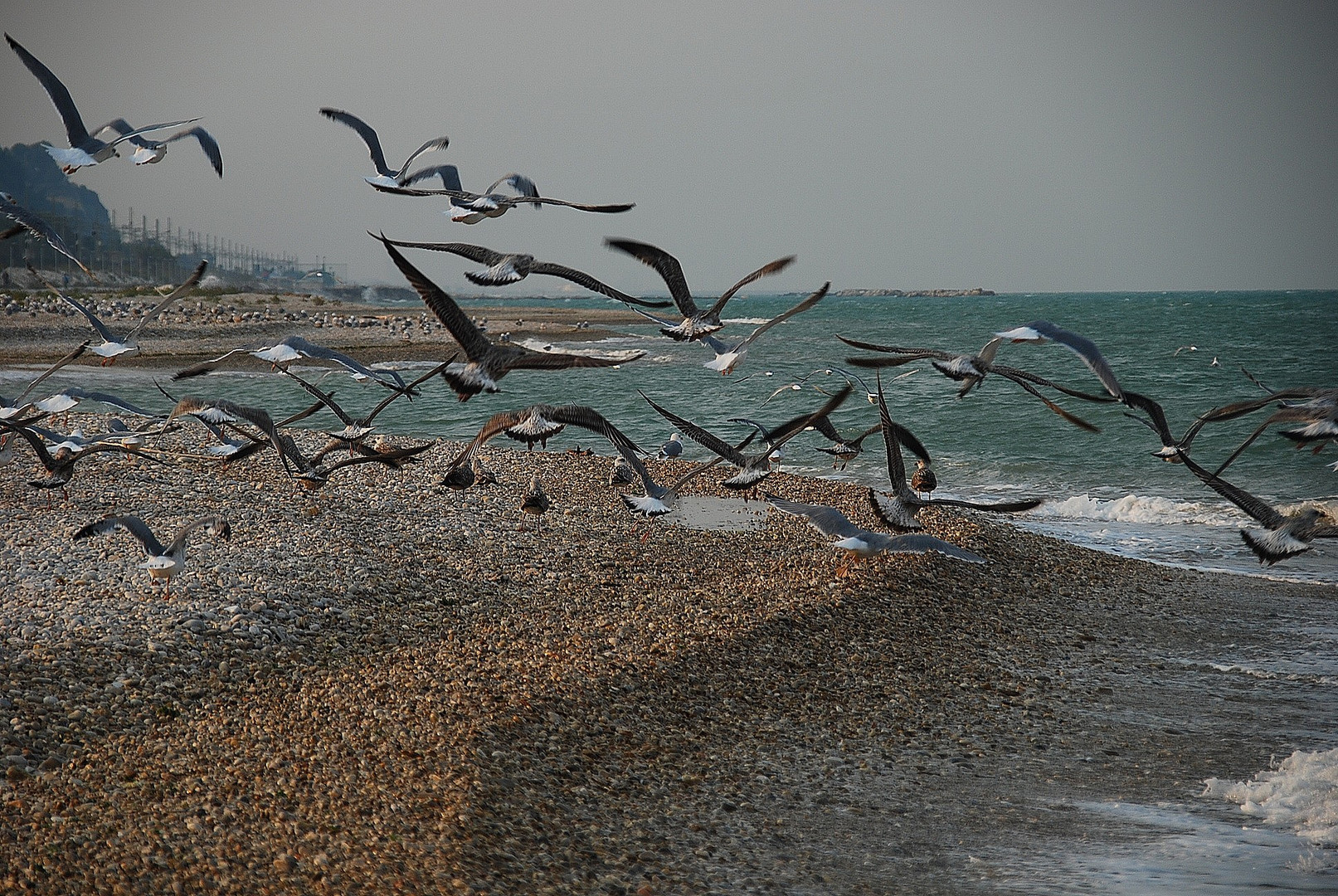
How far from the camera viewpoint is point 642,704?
702cm

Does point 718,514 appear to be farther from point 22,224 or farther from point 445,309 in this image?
point 22,224

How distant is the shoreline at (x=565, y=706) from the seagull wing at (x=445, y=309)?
7.69 ft

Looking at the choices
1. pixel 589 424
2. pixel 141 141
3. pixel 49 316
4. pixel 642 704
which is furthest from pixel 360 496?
pixel 49 316

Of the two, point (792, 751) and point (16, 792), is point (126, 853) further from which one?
point (792, 751)

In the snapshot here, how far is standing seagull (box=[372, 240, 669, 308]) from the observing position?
6821 mm

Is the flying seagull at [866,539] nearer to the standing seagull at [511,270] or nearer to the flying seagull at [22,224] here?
the standing seagull at [511,270]

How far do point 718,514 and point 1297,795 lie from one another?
26.6 ft

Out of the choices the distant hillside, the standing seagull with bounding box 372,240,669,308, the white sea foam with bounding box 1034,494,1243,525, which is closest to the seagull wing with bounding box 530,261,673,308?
the standing seagull with bounding box 372,240,669,308

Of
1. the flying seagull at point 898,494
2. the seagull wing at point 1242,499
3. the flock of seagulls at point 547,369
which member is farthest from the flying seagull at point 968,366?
the seagull wing at point 1242,499

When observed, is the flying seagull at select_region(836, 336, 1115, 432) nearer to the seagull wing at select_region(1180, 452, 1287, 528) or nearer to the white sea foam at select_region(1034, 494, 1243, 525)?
the seagull wing at select_region(1180, 452, 1287, 528)

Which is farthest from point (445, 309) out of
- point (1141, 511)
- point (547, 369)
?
point (1141, 511)

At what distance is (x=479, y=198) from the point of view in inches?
314

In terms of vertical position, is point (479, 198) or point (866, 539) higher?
point (479, 198)

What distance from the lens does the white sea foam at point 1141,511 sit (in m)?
14.5
